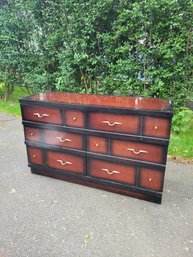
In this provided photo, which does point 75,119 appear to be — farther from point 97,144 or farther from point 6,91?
point 6,91

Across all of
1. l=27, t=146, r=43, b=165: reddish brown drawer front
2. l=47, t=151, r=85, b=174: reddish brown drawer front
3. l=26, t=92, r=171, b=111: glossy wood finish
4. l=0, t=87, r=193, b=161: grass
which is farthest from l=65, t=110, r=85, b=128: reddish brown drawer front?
l=0, t=87, r=193, b=161: grass

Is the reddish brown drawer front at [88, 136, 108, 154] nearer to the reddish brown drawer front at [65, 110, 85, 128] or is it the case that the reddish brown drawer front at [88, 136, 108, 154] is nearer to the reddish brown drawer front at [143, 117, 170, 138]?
the reddish brown drawer front at [65, 110, 85, 128]

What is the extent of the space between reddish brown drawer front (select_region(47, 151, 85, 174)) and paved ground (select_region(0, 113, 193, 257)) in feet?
0.61

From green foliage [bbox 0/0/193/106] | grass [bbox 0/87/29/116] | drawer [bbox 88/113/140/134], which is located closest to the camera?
drawer [bbox 88/113/140/134]

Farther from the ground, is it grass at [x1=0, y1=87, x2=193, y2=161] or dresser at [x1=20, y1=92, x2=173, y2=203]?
dresser at [x1=20, y1=92, x2=173, y2=203]

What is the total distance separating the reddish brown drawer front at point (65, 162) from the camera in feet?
7.64

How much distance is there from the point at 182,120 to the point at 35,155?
2.16 metres

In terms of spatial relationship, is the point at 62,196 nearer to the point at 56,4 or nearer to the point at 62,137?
the point at 62,137

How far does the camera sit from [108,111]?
2014 millimetres

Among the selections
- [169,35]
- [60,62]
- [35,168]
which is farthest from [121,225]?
[60,62]

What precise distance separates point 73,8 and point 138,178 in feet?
9.43

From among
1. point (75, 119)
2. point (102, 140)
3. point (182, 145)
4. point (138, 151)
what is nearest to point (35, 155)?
point (75, 119)

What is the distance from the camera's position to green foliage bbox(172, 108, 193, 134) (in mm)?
3316

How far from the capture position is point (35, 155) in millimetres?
2520
